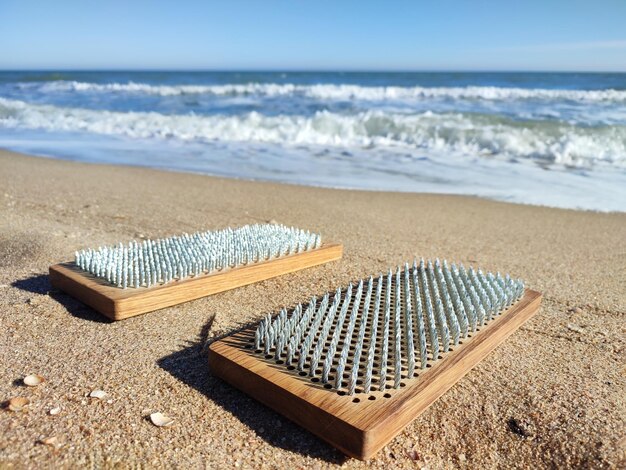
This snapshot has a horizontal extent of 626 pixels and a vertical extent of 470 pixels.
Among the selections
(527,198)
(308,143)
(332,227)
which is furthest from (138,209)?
(308,143)

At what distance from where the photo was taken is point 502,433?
7.14 ft

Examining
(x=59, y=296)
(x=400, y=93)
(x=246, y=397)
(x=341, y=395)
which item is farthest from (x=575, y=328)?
(x=400, y=93)

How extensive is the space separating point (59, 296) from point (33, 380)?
1009mm

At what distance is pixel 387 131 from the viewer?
47.7ft

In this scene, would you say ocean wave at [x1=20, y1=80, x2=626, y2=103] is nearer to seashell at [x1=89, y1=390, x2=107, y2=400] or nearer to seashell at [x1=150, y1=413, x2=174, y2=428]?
seashell at [x1=89, y1=390, x2=107, y2=400]

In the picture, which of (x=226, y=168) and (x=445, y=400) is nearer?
(x=445, y=400)

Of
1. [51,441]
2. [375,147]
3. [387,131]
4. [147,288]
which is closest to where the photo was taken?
[51,441]

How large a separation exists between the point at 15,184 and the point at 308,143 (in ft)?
24.7

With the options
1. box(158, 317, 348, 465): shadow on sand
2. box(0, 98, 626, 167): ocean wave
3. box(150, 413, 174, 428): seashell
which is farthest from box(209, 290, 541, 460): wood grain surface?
box(0, 98, 626, 167): ocean wave

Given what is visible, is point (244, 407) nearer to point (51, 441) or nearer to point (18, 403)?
point (51, 441)

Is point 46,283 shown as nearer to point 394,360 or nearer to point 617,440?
point 394,360

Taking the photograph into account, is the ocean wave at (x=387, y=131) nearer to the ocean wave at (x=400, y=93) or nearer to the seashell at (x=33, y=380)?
the seashell at (x=33, y=380)

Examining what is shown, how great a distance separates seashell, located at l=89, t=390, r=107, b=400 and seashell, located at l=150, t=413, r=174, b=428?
0.26 metres

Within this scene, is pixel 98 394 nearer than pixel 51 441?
No
